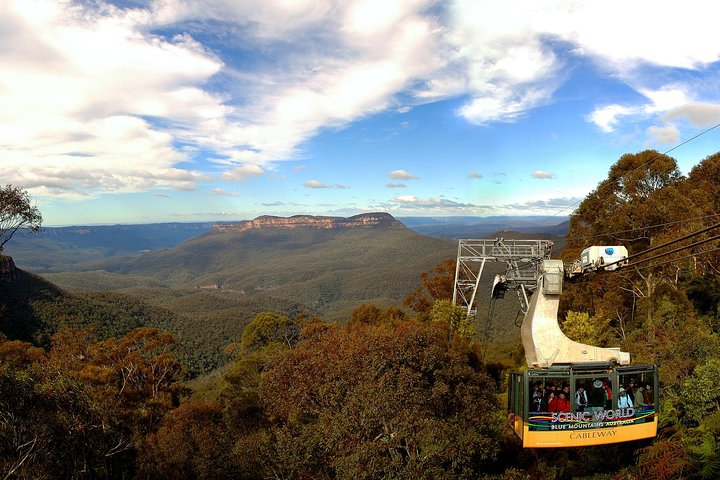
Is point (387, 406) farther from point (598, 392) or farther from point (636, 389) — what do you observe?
point (636, 389)

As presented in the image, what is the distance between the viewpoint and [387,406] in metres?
9.45

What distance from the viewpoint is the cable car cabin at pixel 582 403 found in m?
10.1

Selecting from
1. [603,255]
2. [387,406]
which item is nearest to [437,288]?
[603,255]

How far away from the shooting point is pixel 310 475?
32.0ft

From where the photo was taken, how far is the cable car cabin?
10.1 m

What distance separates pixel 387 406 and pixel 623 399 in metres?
5.84

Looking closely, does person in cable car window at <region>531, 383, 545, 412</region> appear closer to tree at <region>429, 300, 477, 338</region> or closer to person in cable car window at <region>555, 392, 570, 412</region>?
person in cable car window at <region>555, 392, 570, 412</region>

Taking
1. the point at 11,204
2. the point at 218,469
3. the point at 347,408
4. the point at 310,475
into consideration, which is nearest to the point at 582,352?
the point at 347,408

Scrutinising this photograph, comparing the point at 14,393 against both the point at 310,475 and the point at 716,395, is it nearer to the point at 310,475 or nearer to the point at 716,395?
the point at 310,475

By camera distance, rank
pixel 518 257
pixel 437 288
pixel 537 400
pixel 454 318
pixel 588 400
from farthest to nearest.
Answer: pixel 437 288
pixel 454 318
pixel 518 257
pixel 588 400
pixel 537 400

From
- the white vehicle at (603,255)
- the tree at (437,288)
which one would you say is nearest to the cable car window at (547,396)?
the white vehicle at (603,255)

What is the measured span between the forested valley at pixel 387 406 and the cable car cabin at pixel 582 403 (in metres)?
1.25

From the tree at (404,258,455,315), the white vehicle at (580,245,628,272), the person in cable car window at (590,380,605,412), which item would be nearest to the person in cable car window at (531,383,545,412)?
the person in cable car window at (590,380,605,412)

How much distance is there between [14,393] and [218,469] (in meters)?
5.27
